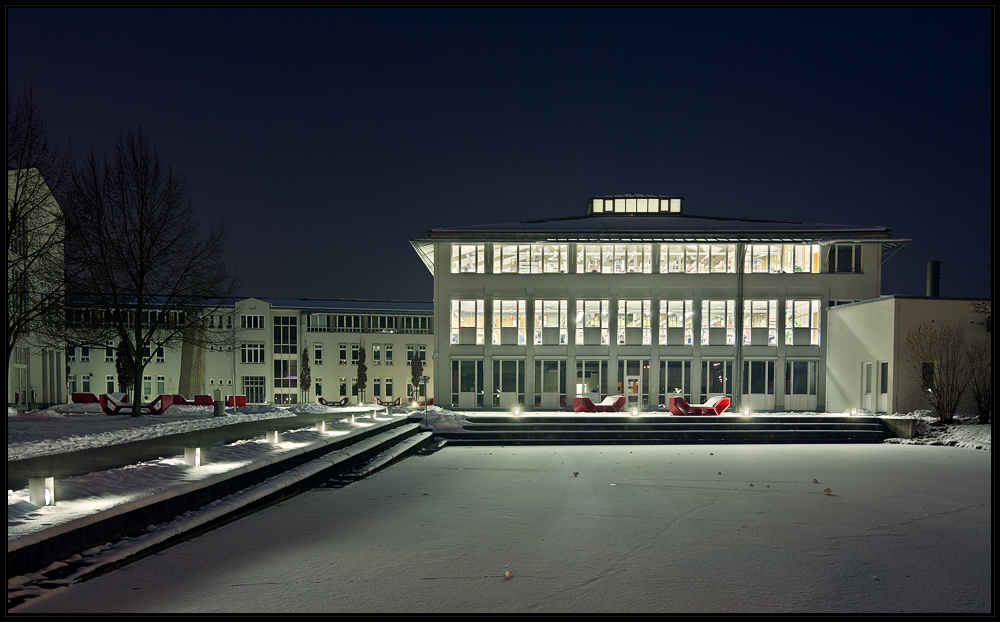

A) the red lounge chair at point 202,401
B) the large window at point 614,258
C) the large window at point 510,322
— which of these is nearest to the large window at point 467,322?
the large window at point 510,322

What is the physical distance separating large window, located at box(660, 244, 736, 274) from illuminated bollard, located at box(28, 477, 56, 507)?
95.4 ft

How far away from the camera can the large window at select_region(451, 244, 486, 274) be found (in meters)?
31.8

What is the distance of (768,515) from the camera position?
29.5ft

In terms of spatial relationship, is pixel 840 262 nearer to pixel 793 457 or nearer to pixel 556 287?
pixel 556 287

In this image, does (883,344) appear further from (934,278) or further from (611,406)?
(611,406)

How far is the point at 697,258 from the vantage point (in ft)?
104

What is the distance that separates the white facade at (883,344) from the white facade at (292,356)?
36.6 meters

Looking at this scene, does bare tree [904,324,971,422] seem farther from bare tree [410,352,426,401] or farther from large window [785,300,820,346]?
bare tree [410,352,426,401]

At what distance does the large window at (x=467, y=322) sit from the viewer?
31.8 meters

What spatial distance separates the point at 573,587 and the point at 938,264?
1344 inches

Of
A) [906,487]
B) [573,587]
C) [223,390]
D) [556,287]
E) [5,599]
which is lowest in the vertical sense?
[223,390]

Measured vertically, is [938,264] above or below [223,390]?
above

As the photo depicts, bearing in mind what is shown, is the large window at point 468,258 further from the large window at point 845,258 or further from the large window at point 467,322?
the large window at point 845,258

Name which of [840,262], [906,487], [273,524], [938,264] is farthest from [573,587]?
[938,264]
